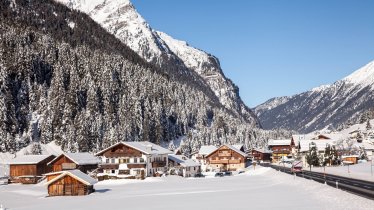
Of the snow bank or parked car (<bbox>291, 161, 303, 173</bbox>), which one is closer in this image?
parked car (<bbox>291, 161, 303, 173</bbox>)

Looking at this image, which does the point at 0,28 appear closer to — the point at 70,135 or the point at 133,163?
the point at 70,135

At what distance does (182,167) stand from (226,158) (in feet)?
119

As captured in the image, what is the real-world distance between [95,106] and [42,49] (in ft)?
121

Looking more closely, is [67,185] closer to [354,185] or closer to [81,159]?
[81,159]

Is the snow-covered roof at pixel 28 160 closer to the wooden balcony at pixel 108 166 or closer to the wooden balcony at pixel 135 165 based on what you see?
the wooden balcony at pixel 108 166

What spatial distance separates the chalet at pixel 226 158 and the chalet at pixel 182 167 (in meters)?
24.4

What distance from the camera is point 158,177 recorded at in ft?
330

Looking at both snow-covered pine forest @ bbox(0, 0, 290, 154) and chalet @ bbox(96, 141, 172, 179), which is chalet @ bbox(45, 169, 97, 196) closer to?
chalet @ bbox(96, 141, 172, 179)

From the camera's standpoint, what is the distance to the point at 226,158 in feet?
484

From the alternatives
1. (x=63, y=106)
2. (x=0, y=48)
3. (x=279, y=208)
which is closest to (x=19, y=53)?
(x=0, y=48)

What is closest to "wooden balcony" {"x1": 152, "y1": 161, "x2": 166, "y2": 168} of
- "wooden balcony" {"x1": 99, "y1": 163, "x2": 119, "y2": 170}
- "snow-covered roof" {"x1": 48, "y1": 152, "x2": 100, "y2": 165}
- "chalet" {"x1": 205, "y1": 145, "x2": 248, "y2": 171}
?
"wooden balcony" {"x1": 99, "y1": 163, "x2": 119, "y2": 170}

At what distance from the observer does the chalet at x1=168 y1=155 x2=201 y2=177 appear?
371 ft

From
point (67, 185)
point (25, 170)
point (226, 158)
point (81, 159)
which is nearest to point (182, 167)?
point (81, 159)

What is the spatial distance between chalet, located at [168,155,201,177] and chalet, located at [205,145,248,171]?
80.2ft
